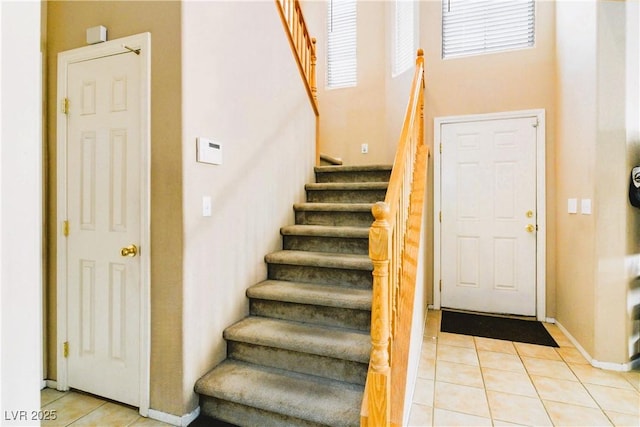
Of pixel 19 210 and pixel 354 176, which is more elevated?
pixel 354 176

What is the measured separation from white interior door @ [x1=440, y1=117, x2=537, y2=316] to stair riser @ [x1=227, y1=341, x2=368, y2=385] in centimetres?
238

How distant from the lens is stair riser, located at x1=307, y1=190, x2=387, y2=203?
309 cm

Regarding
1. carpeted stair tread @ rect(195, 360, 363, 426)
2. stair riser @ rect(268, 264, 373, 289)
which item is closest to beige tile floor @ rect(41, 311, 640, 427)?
carpeted stair tread @ rect(195, 360, 363, 426)

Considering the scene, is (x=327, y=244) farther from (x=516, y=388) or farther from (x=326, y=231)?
(x=516, y=388)

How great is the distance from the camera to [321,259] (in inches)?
96.7

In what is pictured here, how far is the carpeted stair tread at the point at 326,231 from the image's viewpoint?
2.58 metres

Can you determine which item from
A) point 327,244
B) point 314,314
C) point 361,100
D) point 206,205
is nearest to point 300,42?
point 361,100

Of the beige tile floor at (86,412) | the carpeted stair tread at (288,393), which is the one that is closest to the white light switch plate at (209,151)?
the carpeted stair tread at (288,393)

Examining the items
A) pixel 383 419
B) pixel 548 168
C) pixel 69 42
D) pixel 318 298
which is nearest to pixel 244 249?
pixel 318 298

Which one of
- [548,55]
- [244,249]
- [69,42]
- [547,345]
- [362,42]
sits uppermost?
[362,42]

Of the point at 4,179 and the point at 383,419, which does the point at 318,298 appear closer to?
the point at 383,419

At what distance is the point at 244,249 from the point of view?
7.79 ft

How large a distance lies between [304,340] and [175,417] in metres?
0.82

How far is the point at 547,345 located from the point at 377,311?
2.47 m
